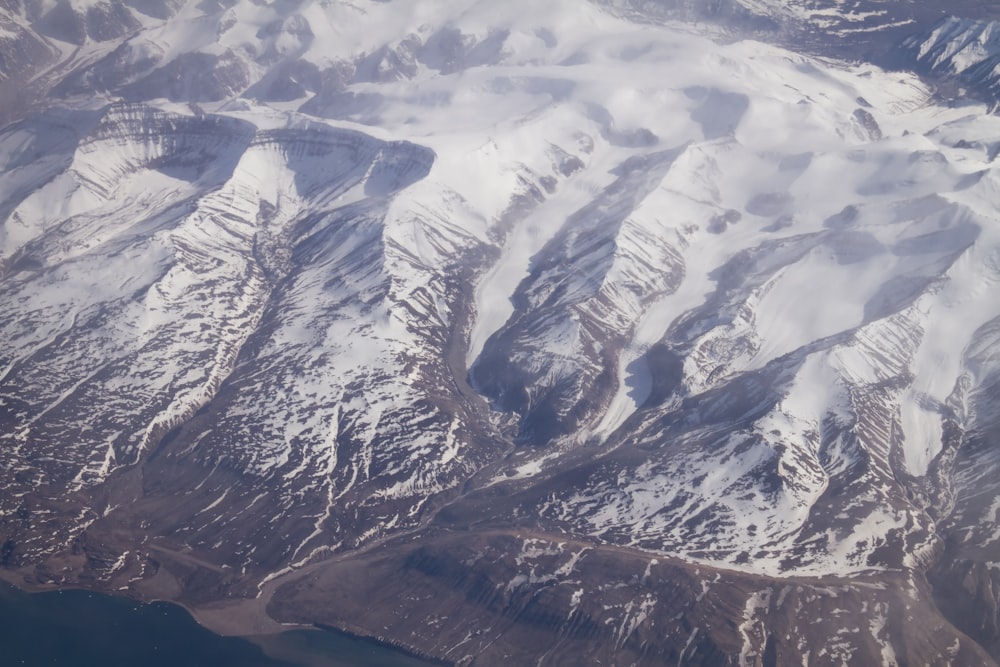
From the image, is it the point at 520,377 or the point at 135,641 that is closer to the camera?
the point at 135,641

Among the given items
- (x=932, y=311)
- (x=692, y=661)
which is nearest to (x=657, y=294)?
(x=932, y=311)

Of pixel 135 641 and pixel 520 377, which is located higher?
pixel 520 377

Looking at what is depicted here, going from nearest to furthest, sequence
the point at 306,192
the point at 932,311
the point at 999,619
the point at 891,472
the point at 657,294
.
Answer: the point at 999,619 < the point at 891,472 < the point at 932,311 < the point at 657,294 < the point at 306,192

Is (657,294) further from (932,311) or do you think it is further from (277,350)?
(277,350)

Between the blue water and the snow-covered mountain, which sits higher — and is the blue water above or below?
below

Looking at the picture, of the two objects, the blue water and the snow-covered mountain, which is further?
the snow-covered mountain
